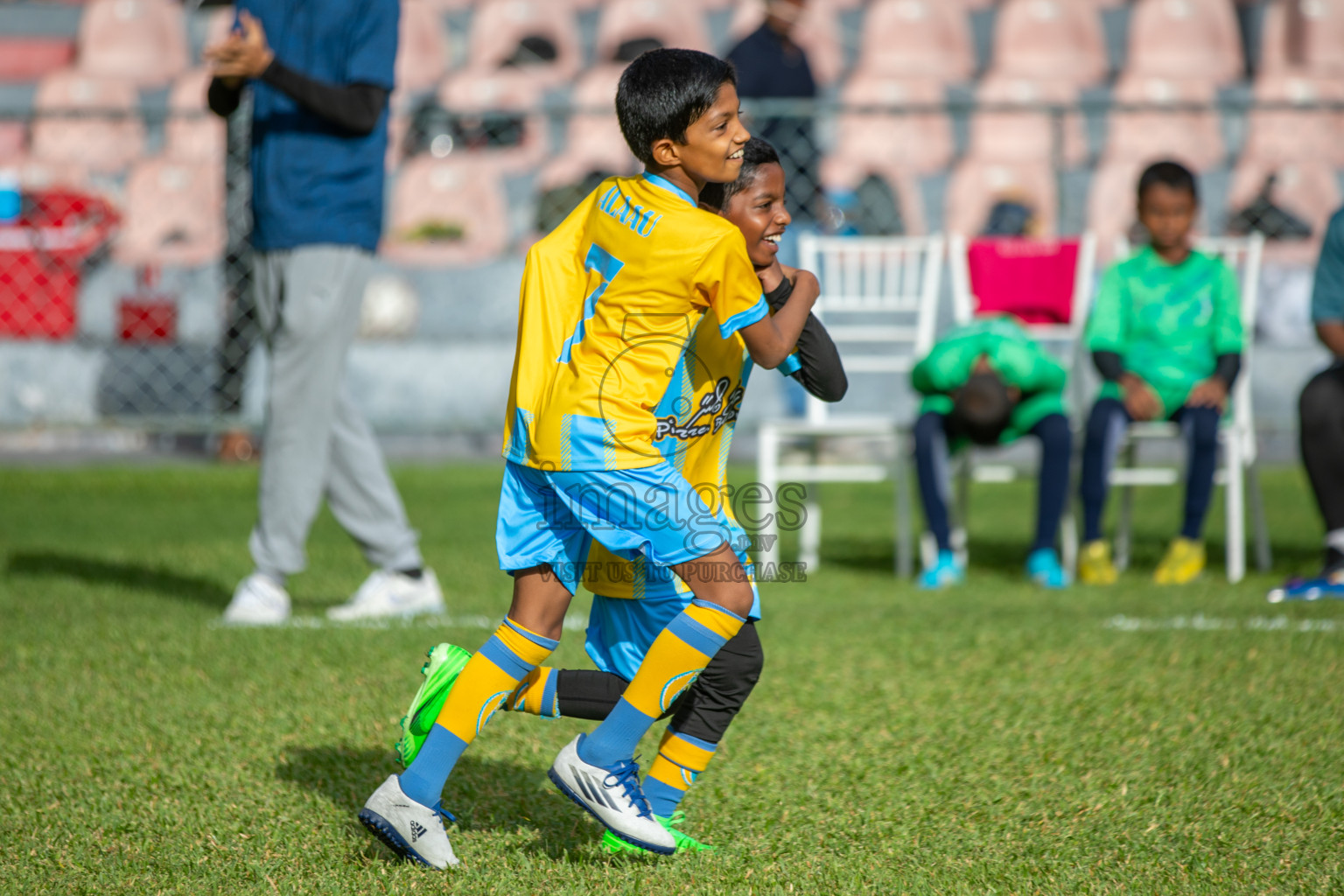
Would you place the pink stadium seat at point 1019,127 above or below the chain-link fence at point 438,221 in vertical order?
above

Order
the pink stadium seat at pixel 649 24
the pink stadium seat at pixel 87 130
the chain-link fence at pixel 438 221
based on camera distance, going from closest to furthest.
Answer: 1. the chain-link fence at pixel 438 221
2. the pink stadium seat at pixel 87 130
3. the pink stadium seat at pixel 649 24

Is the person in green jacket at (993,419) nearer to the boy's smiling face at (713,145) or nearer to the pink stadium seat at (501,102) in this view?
the boy's smiling face at (713,145)

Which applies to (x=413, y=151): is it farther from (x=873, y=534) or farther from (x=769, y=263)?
(x=769, y=263)

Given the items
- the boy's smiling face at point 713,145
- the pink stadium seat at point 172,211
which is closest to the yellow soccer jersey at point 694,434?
the boy's smiling face at point 713,145

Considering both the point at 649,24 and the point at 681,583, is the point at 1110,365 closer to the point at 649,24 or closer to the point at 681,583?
the point at 681,583

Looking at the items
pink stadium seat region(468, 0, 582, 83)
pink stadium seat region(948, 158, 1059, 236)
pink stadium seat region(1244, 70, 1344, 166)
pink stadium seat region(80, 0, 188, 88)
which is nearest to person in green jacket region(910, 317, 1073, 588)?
pink stadium seat region(1244, 70, 1344, 166)

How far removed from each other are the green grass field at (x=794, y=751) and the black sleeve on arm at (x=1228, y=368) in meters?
0.66

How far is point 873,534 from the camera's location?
19.1 ft

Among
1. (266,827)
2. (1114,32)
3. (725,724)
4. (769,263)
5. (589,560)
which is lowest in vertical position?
(266,827)

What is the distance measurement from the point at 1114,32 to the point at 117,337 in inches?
381

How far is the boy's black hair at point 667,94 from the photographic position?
74.5 inches

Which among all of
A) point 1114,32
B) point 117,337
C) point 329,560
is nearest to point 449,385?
point 117,337

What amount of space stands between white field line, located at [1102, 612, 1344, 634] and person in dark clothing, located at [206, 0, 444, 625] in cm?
218

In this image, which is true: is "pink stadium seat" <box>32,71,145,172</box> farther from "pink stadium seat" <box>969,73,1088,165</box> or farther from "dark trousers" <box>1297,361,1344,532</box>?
"dark trousers" <box>1297,361,1344,532</box>
